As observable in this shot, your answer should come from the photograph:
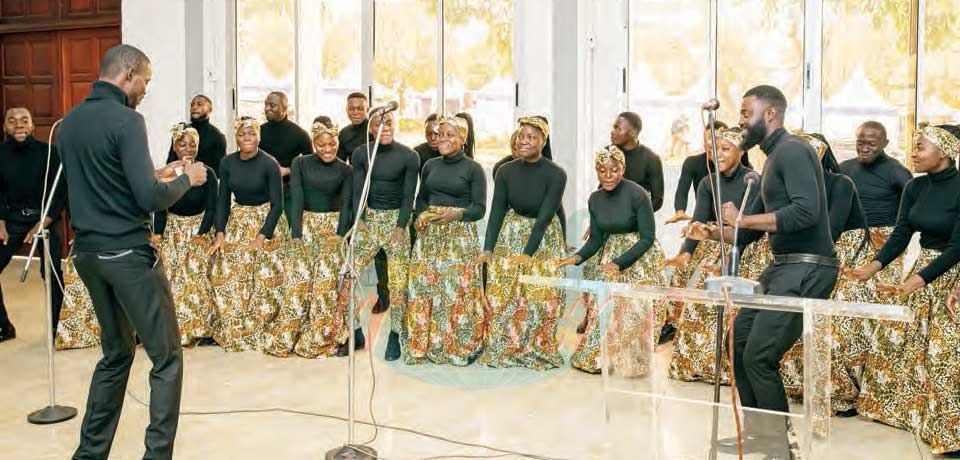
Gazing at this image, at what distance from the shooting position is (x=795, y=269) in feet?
14.6

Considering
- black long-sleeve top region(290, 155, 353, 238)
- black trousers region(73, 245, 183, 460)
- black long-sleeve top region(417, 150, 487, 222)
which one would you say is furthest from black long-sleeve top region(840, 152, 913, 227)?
black trousers region(73, 245, 183, 460)

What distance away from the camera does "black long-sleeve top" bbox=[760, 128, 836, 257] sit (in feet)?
13.9

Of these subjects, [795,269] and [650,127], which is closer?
[795,269]

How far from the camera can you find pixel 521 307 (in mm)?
6715

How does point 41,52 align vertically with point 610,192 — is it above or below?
above

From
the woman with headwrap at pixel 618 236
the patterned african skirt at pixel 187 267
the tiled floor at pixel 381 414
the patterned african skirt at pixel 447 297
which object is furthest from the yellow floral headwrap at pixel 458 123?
the patterned african skirt at pixel 187 267

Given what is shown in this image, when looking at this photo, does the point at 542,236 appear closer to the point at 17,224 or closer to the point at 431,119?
the point at 431,119

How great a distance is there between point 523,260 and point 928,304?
2.54m

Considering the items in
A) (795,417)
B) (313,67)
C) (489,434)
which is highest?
(313,67)

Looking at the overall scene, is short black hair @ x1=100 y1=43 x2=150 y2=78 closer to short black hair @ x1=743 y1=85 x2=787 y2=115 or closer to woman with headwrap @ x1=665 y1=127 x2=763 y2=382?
short black hair @ x1=743 y1=85 x2=787 y2=115

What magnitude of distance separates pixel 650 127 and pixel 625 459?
4.97 m

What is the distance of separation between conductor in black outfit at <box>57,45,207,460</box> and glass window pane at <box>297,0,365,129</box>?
5.85 metres

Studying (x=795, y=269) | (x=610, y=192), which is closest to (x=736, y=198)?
(x=610, y=192)

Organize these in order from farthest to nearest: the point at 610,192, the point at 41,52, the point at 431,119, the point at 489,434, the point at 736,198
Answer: the point at 41,52 < the point at 431,119 < the point at 610,192 < the point at 736,198 < the point at 489,434
